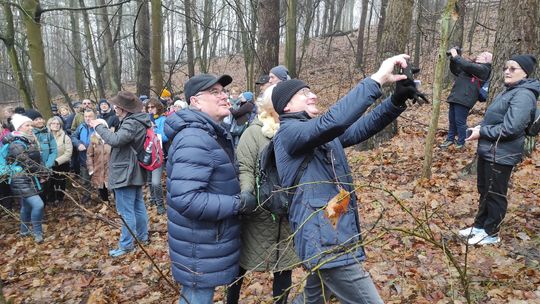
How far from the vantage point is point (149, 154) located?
4.86m

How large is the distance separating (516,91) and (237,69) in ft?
80.9

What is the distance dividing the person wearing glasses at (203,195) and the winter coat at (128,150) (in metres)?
2.13

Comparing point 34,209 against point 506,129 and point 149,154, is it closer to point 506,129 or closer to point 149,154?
point 149,154

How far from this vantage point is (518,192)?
16.4 feet

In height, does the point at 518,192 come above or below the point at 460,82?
below

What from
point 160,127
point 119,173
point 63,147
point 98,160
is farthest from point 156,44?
point 119,173

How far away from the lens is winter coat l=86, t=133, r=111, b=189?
6.44 meters

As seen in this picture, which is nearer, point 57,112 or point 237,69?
point 57,112

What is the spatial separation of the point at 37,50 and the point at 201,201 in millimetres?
6961

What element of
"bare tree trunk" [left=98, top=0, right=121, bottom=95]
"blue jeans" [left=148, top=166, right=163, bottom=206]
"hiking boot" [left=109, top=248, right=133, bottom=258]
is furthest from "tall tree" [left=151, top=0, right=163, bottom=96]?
"hiking boot" [left=109, top=248, right=133, bottom=258]

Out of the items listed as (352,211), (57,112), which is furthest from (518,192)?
(57,112)

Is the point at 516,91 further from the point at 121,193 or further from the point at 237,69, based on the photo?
the point at 237,69

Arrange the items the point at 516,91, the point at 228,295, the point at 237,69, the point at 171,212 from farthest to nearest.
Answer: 1. the point at 237,69
2. the point at 516,91
3. the point at 228,295
4. the point at 171,212

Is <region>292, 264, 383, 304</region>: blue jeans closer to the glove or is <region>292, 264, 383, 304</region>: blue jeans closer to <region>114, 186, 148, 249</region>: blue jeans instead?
the glove
